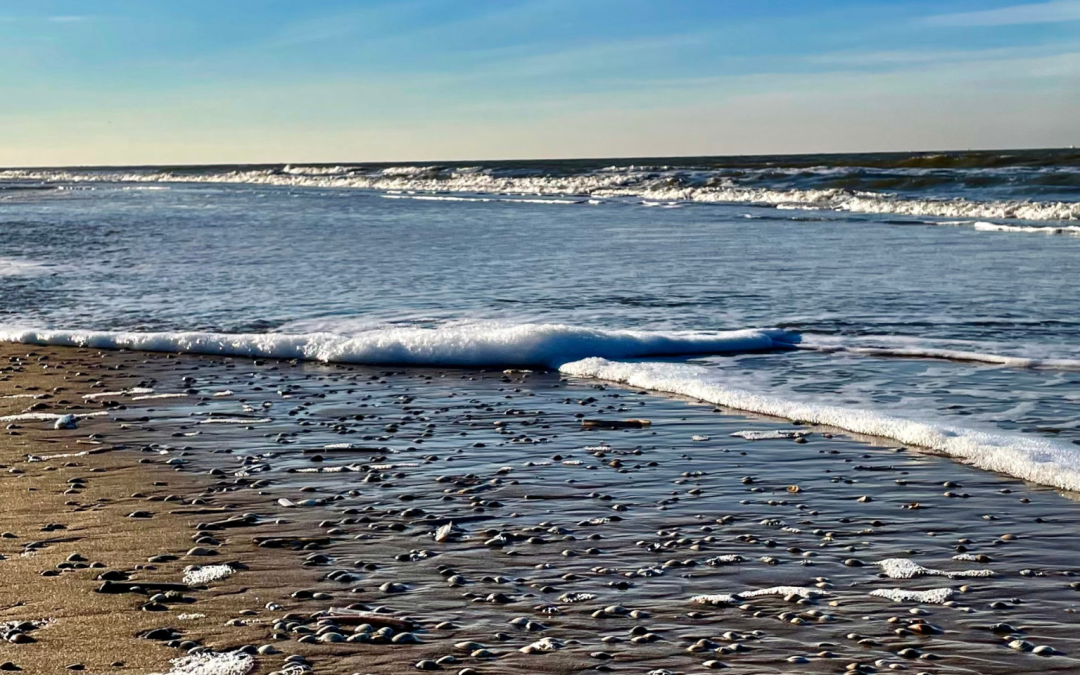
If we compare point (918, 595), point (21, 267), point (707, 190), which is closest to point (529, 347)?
point (918, 595)

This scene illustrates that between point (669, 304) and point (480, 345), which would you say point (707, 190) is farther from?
point (480, 345)

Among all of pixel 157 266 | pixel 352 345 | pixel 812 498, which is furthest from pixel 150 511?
pixel 157 266

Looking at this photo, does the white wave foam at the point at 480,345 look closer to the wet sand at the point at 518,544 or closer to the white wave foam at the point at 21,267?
the wet sand at the point at 518,544

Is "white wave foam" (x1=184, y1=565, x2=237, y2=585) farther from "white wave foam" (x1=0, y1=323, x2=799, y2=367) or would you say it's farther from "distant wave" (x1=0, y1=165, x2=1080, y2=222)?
"distant wave" (x1=0, y1=165, x2=1080, y2=222)

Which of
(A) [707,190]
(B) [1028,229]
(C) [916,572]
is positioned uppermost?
(A) [707,190]

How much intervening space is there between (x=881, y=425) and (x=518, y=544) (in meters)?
3.31

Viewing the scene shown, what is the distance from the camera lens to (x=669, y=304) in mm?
13820

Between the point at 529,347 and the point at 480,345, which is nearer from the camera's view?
the point at 529,347

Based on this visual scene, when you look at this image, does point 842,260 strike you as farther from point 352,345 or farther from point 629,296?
point 352,345

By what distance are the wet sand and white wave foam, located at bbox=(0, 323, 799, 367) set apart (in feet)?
6.28

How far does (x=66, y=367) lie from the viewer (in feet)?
34.5

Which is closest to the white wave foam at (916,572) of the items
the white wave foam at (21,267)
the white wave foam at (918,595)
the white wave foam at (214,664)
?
the white wave foam at (918,595)

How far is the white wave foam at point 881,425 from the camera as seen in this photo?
6512 mm

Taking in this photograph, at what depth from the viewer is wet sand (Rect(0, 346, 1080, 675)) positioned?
13.3 feet
